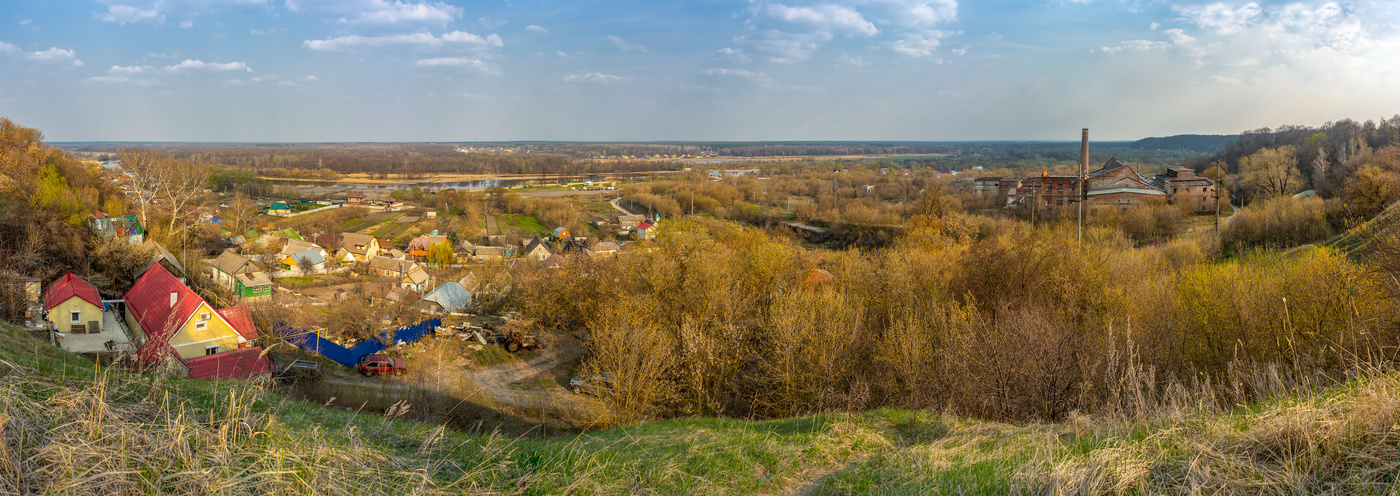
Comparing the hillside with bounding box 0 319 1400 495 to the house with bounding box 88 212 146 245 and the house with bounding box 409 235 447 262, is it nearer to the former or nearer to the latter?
the house with bounding box 88 212 146 245

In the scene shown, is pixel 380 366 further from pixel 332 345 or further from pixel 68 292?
pixel 68 292

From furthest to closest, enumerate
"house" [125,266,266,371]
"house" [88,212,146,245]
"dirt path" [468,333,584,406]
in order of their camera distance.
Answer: "house" [88,212,146,245] < "house" [125,266,266,371] < "dirt path" [468,333,584,406]

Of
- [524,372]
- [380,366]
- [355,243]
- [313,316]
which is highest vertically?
[355,243]

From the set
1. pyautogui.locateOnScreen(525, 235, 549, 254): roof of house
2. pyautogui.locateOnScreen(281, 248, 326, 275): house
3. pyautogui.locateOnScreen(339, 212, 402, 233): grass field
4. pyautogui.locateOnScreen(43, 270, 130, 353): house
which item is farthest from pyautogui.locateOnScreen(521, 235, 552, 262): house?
pyautogui.locateOnScreen(43, 270, 130, 353): house

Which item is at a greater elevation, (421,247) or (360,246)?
(360,246)

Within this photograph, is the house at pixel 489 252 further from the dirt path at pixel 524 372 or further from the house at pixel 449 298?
the dirt path at pixel 524 372

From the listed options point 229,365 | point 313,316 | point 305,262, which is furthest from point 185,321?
point 305,262

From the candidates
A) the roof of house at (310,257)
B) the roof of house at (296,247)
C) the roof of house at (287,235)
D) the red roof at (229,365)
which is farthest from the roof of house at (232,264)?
the red roof at (229,365)
